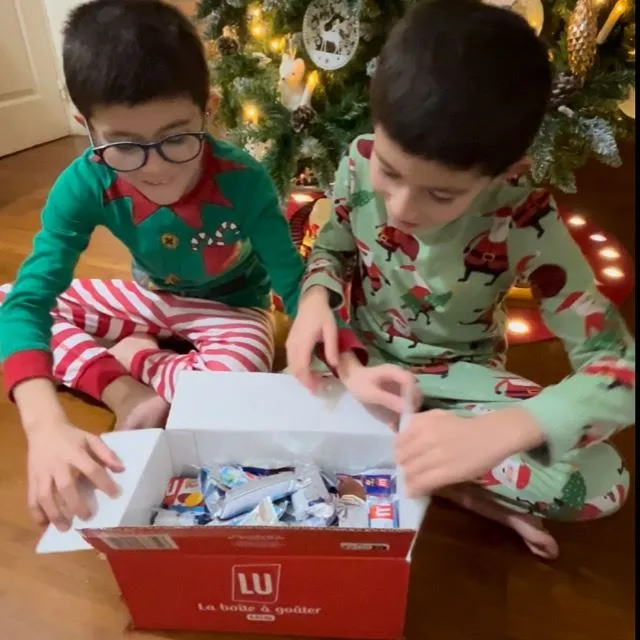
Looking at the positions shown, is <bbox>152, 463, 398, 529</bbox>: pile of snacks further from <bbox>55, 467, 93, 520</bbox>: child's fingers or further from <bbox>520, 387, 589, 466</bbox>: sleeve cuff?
<bbox>520, 387, 589, 466</bbox>: sleeve cuff

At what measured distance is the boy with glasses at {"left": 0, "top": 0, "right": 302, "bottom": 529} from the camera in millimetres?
819

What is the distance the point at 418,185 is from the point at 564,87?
0.64 meters

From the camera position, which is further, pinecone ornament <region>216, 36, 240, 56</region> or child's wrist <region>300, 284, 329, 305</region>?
pinecone ornament <region>216, 36, 240, 56</region>

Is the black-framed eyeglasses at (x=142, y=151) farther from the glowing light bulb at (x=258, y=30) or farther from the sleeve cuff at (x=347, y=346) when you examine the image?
the glowing light bulb at (x=258, y=30)

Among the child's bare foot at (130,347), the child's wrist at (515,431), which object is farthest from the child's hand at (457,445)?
the child's bare foot at (130,347)

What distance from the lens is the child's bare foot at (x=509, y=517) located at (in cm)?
91

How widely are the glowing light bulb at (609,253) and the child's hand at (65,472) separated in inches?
41.5

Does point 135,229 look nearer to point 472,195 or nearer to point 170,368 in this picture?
point 170,368

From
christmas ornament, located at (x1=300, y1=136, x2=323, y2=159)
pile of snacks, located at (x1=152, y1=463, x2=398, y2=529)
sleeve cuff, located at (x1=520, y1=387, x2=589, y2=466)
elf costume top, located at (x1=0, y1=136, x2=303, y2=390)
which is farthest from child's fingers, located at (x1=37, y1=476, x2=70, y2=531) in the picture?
christmas ornament, located at (x1=300, y1=136, x2=323, y2=159)

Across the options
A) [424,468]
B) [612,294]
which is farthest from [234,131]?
[424,468]

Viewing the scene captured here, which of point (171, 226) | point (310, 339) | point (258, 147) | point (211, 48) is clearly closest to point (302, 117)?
point (258, 147)

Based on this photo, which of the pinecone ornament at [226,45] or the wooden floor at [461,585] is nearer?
the wooden floor at [461,585]

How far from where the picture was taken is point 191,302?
45.5 inches

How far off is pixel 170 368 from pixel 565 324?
0.57 meters
